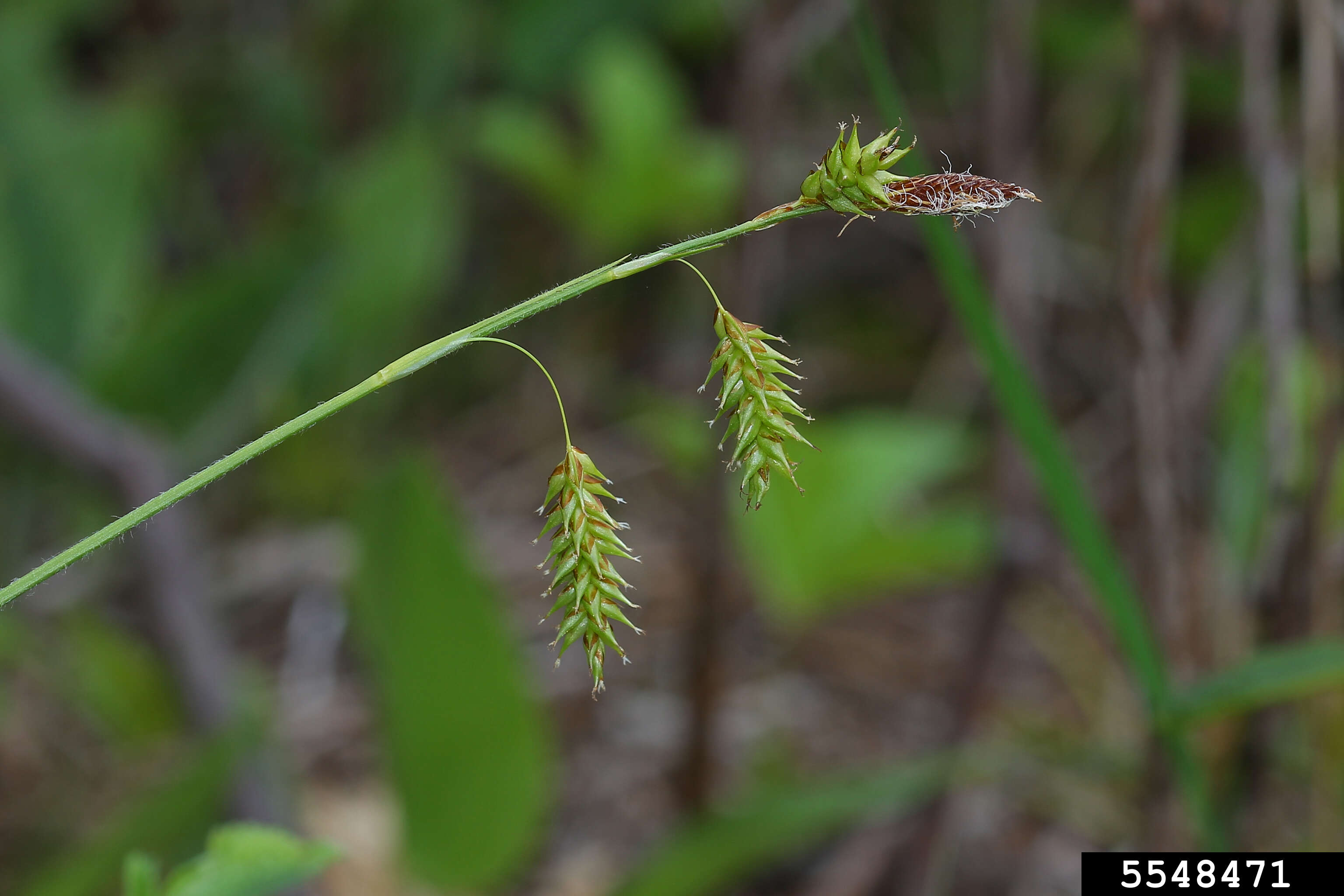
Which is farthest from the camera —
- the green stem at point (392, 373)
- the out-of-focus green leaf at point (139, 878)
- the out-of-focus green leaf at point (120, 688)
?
the out-of-focus green leaf at point (120, 688)

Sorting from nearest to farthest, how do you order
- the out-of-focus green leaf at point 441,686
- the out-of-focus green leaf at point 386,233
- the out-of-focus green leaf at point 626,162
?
the out-of-focus green leaf at point 441,686 → the out-of-focus green leaf at point 626,162 → the out-of-focus green leaf at point 386,233

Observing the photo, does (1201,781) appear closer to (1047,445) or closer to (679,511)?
(1047,445)

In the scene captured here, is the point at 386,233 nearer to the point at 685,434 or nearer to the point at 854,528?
the point at 685,434

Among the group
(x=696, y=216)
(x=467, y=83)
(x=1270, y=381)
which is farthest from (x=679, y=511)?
(x=1270, y=381)

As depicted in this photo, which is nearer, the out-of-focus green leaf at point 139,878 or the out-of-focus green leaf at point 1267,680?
the out-of-focus green leaf at point 139,878

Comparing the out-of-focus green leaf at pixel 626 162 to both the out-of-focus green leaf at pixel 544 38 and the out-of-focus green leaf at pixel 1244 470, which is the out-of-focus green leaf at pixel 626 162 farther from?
the out-of-focus green leaf at pixel 1244 470

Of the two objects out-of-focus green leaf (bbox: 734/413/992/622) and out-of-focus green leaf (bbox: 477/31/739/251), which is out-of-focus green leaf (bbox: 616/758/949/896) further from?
out-of-focus green leaf (bbox: 477/31/739/251)

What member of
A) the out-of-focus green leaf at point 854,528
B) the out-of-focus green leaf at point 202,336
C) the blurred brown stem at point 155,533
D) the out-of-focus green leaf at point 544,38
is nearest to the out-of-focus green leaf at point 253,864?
the blurred brown stem at point 155,533
